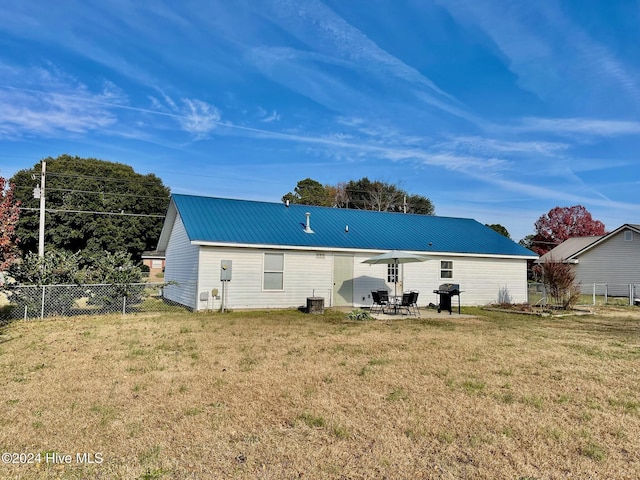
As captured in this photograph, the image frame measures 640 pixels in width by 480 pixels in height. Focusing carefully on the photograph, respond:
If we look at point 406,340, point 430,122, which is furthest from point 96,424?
point 430,122

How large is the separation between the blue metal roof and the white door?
2.05ft

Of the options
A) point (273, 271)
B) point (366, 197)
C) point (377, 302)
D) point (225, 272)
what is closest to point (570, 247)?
point (366, 197)

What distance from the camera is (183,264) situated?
17094mm

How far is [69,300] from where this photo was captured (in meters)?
13.0

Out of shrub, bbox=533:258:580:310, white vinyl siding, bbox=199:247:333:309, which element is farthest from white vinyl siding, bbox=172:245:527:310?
shrub, bbox=533:258:580:310

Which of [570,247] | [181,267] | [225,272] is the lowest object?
[225,272]

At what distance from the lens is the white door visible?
16.9m

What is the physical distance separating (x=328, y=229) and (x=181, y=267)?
6559mm

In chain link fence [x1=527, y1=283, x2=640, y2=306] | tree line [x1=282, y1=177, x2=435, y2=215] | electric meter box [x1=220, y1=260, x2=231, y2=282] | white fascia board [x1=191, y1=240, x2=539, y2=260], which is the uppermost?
tree line [x1=282, y1=177, x2=435, y2=215]

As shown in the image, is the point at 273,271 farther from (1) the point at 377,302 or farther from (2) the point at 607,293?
(2) the point at 607,293

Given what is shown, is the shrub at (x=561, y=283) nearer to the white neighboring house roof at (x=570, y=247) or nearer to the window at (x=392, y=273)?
the window at (x=392, y=273)

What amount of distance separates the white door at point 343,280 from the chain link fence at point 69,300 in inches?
276

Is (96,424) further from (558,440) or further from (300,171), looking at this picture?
(300,171)

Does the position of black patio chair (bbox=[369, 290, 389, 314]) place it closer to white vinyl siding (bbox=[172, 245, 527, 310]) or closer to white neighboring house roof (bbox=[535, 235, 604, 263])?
white vinyl siding (bbox=[172, 245, 527, 310])
